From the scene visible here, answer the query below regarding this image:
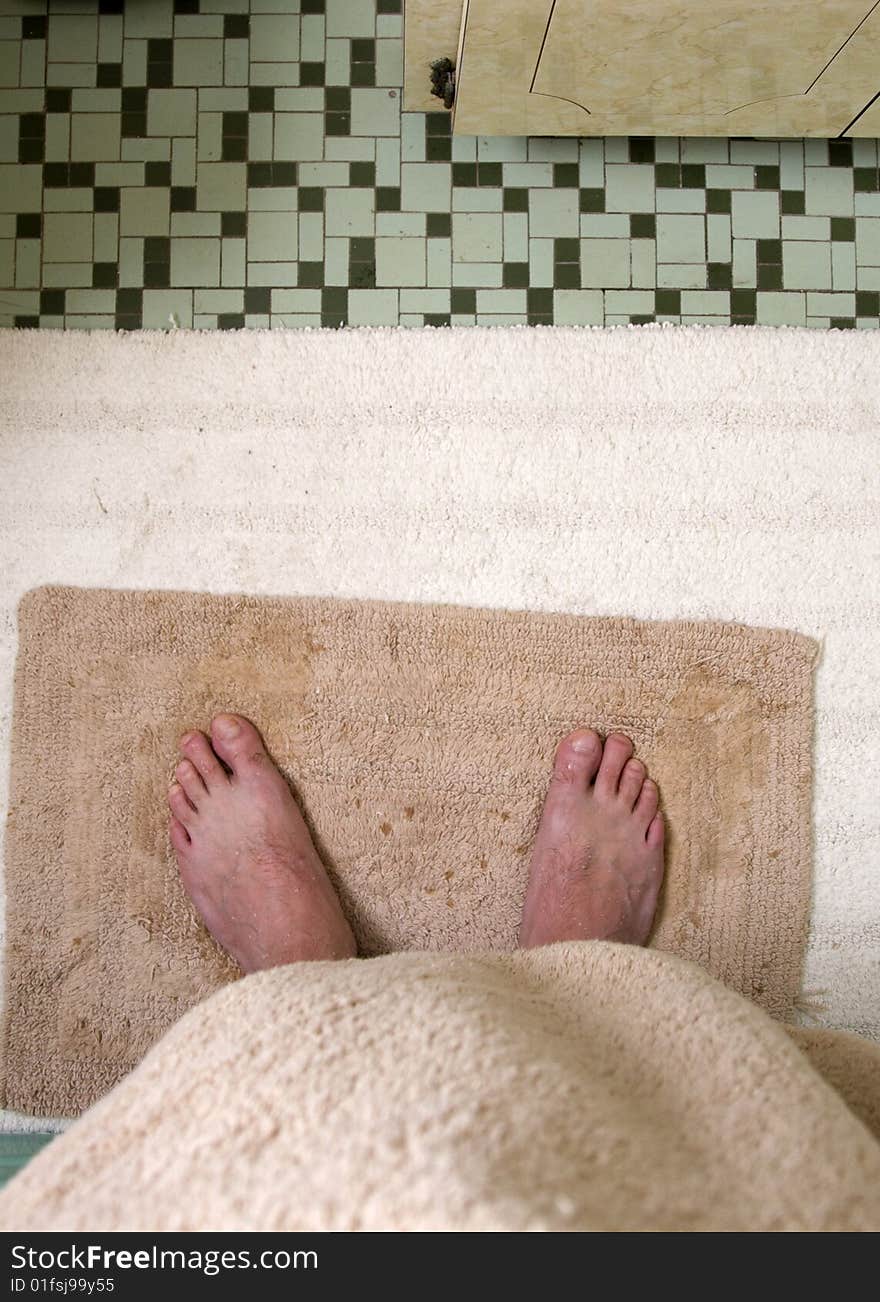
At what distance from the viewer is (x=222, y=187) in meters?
1.04

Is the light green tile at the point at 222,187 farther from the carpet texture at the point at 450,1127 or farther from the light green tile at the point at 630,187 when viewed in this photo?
the carpet texture at the point at 450,1127

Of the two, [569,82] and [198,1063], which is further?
[569,82]

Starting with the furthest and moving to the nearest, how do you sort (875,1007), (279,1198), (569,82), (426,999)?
1. (875,1007)
2. (569,82)
3. (426,999)
4. (279,1198)

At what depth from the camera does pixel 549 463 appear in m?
1.00

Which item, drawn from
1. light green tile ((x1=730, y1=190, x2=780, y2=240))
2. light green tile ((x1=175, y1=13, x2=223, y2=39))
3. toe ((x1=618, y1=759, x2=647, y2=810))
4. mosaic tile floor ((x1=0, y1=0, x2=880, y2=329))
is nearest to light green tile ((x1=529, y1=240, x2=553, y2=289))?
mosaic tile floor ((x1=0, y1=0, x2=880, y2=329))

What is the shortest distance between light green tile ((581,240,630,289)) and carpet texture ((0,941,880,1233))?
0.74 m

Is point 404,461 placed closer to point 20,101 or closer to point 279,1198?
point 20,101

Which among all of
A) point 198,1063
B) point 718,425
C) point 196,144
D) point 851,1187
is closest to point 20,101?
point 196,144

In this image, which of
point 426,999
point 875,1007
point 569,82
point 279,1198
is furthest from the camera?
point 875,1007

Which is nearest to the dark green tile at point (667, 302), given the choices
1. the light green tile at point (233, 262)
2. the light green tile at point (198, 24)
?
the light green tile at point (233, 262)

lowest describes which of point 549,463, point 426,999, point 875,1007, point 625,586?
point 875,1007

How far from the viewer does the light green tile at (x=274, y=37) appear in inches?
41.0

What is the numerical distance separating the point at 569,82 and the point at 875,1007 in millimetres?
954

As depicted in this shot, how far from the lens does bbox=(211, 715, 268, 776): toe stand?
0.98 meters
